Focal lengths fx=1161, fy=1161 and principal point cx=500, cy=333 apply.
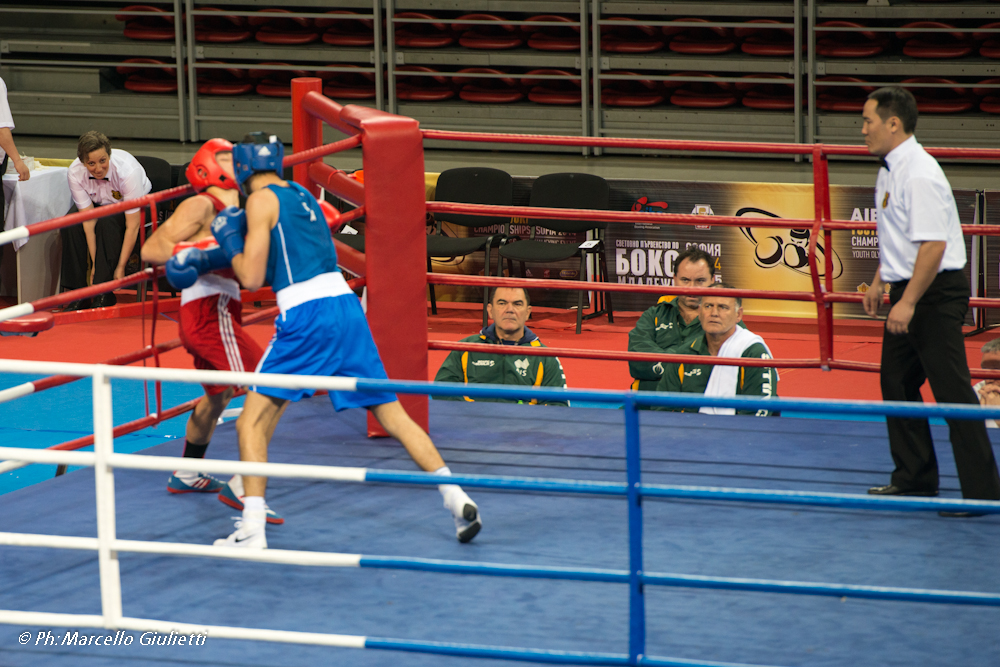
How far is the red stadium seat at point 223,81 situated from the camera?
11742 millimetres

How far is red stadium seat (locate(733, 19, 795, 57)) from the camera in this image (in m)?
10.6

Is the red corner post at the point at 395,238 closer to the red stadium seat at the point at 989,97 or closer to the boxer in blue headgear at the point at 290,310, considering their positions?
the boxer in blue headgear at the point at 290,310

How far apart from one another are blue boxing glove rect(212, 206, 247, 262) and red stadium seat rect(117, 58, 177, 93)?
29.0 feet

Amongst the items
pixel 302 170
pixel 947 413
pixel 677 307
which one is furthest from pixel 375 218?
pixel 947 413

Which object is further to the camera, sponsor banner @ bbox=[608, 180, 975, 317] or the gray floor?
the gray floor

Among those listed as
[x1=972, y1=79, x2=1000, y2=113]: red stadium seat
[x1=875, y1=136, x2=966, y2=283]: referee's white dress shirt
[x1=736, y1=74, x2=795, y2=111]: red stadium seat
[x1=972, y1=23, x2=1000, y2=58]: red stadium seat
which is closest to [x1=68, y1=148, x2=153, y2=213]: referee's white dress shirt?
[x1=736, y1=74, x2=795, y2=111]: red stadium seat

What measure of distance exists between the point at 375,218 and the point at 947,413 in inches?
96.0

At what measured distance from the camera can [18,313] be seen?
333cm

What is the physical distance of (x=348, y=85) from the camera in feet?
39.1

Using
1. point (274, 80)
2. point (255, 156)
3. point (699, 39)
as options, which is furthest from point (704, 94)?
point (255, 156)

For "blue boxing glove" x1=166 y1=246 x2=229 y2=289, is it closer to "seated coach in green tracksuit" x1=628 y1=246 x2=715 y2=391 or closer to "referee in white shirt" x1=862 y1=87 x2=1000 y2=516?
"referee in white shirt" x1=862 y1=87 x2=1000 y2=516

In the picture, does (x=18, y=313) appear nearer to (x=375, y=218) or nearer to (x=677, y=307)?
(x=375, y=218)

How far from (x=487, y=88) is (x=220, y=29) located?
291 centimetres

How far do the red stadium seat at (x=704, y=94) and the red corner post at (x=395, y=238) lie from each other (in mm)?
6893
